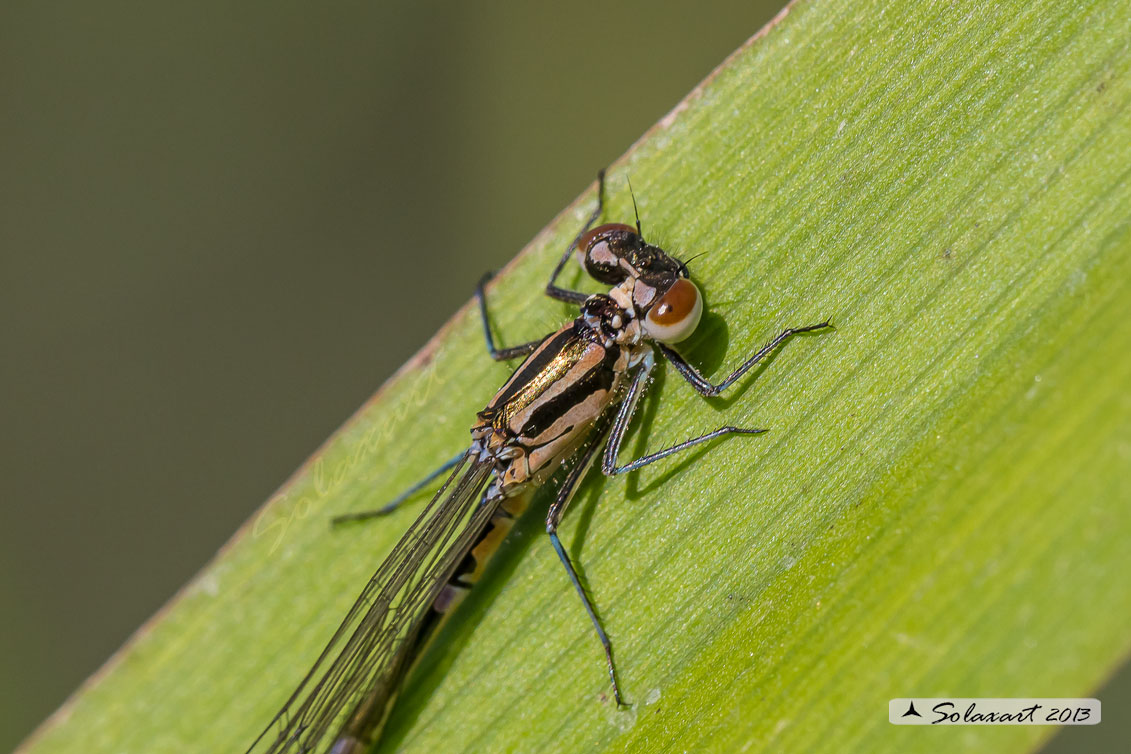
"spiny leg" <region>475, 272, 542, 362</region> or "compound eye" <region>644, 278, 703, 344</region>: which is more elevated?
"spiny leg" <region>475, 272, 542, 362</region>

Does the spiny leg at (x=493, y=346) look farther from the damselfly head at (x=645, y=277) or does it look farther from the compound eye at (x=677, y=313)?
the compound eye at (x=677, y=313)

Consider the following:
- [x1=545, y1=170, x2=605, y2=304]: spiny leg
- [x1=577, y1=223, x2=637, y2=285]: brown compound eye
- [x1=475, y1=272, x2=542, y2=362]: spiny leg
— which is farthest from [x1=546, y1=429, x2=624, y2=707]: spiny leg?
[x1=577, y1=223, x2=637, y2=285]: brown compound eye

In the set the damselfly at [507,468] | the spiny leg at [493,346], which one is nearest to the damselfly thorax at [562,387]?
the damselfly at [507,468]

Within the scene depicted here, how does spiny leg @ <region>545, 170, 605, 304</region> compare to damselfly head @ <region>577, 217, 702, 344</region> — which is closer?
damselfly head @ <region>577, 217, 702, 344</region>

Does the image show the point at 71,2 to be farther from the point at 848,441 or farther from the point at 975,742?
the point at 975,742

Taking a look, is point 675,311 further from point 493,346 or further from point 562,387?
point 493,346

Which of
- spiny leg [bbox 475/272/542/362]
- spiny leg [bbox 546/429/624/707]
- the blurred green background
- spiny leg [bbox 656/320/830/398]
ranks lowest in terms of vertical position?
spiny leg [bbox 546/429/624/707]

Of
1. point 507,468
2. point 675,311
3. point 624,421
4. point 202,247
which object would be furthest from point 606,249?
point 202,247

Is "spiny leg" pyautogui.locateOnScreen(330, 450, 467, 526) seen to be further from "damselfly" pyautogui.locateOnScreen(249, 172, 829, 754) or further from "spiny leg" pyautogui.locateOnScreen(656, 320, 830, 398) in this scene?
"spiny leg" pyautogui.locateOnScreen(656, 320, 830, 398)
